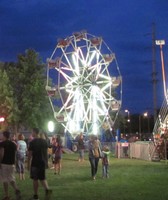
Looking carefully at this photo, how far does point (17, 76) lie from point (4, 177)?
40.0 m

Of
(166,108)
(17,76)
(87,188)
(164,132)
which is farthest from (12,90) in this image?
(87,188)

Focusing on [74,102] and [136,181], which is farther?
[74,102]

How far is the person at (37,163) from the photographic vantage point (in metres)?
11.4

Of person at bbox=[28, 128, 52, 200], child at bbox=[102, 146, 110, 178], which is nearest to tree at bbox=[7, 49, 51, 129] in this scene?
child at bbox=[102, 146, 110, 178]

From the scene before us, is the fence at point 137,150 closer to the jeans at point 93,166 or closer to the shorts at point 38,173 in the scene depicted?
the jeans at point 93,166

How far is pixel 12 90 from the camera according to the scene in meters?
49.9

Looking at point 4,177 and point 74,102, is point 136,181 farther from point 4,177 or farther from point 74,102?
point 74,102

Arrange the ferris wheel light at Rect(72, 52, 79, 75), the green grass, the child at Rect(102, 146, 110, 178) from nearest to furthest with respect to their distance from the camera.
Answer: the green grass
the child at Rect(102, 146, 110, 178)
the ferris wheel light at Rect(72, 52, 79, 75)

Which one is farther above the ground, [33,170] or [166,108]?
[166,108]

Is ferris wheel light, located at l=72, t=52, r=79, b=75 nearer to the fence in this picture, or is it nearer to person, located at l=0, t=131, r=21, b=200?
the fence

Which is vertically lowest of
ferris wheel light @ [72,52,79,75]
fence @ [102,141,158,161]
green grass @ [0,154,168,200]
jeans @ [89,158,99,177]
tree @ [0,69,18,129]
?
green grass @ [0,154,168,200]

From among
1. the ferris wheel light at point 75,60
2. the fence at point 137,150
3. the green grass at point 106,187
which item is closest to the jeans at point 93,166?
the green grass at point 106,187

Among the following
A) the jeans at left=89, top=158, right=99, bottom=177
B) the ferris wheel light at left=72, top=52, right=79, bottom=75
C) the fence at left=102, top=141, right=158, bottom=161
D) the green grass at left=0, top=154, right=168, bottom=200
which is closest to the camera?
the green grass at left=0, top=154, right=168, bottom=200

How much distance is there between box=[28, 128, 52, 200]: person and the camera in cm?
1136
